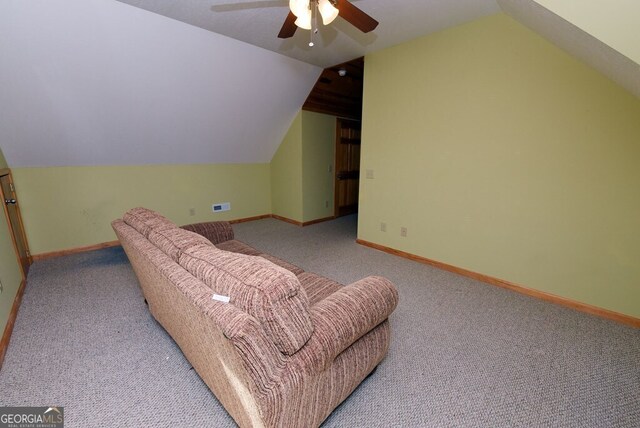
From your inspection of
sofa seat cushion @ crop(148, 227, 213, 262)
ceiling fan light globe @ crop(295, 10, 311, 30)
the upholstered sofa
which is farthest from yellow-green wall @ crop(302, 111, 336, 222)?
the upholstered sofa

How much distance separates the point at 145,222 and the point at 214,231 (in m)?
0.83

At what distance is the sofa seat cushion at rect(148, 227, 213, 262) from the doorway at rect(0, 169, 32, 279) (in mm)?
2123

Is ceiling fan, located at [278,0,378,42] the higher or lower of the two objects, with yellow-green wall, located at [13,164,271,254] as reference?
higher

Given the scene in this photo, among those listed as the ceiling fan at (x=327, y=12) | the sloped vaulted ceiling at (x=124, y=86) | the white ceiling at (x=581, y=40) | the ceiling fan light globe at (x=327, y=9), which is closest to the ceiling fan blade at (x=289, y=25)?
the ceiling fan at (x=327, y=12)

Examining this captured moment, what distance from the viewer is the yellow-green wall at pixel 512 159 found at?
1.98 meters

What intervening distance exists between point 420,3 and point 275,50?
5.46ft

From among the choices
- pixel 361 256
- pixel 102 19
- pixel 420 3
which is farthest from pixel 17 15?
pixel 361 256

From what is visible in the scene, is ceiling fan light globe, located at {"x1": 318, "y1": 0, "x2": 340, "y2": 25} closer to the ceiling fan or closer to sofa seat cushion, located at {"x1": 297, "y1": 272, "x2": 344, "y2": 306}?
the ceiling fan

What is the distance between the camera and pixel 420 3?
2.16 metres

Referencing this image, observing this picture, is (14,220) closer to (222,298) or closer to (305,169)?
(222,298)

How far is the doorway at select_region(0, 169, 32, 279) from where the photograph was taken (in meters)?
2.48

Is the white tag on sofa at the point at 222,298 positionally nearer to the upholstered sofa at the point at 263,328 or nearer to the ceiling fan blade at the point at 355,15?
the upholstered sofa at the point at 263,328

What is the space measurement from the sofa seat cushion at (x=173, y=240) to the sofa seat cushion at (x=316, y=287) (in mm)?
640

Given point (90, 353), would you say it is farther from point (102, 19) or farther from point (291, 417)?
point (102, 19)
